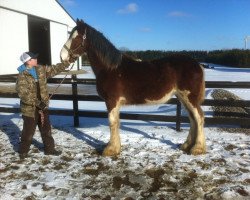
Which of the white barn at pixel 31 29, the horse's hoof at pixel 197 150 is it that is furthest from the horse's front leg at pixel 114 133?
the white barn at pixel 31 29

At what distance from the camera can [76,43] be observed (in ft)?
17.6

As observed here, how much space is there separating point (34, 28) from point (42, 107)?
79.3 ft

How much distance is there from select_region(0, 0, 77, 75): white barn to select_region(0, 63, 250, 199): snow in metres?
14.4

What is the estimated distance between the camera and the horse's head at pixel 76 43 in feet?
17.5

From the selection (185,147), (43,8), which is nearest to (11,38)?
(43,8)

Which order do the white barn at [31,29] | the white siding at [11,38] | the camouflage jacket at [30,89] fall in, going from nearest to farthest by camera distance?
the camouflage jacket at [30,89]
the white siding at [11,38]
the white barn at [31,29]

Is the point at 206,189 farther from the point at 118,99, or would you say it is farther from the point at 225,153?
the point at 118,99

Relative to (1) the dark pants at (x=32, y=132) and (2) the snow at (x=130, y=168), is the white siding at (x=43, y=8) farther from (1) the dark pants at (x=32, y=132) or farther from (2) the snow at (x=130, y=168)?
(1) the dark pants at (x=32, y=132)

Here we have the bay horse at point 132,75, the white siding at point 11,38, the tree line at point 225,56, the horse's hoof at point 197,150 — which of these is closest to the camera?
the bay horse at point 132,75

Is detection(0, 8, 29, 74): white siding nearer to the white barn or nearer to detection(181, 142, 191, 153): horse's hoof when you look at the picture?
the white barn

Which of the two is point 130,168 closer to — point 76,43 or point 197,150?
point 197,150

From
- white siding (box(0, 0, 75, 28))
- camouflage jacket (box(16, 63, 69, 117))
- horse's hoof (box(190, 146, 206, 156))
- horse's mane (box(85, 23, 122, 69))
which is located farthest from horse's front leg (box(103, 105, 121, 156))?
white siding (box(0, 0, 75, 28))

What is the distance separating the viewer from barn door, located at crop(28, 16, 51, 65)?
2611 cm

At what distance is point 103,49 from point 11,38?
56.1 feet
